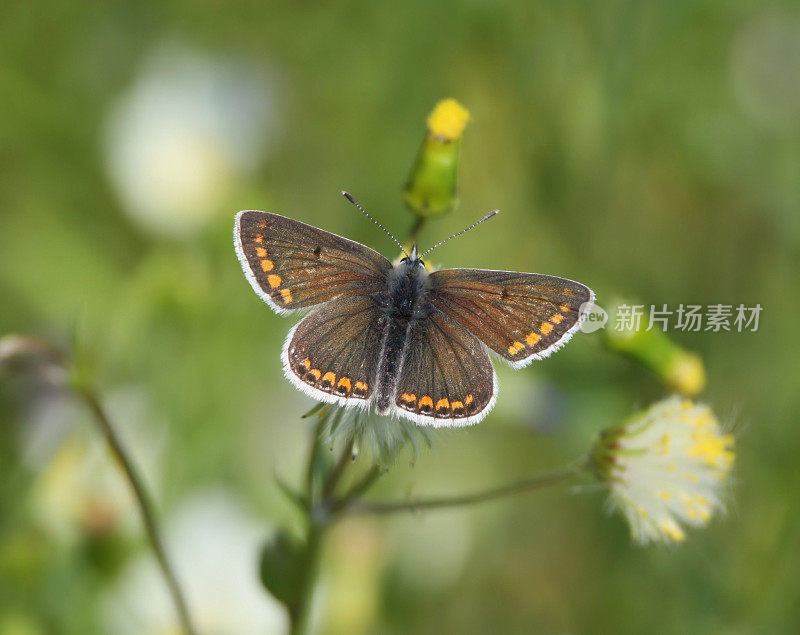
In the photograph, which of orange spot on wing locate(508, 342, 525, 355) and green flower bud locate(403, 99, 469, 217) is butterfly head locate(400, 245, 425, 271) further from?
orange spot on wing locate(508, 342, 525, 355)

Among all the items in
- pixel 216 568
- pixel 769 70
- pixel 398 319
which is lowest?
pixel 216 568

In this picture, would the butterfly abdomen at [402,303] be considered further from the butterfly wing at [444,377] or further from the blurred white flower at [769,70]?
the blurred white flower at [769,70]

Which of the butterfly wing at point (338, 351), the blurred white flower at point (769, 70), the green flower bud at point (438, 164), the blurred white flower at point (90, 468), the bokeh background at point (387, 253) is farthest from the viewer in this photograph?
the blurred white flower at point (769, 70)

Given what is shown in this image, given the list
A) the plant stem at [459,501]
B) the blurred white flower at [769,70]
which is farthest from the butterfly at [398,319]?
the blurred white flower at [769,70]

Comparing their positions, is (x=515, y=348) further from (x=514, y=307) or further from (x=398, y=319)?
(x=398, y=319)

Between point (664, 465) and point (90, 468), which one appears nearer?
point (664, 465)

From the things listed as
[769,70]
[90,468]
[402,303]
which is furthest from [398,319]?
[769,70]

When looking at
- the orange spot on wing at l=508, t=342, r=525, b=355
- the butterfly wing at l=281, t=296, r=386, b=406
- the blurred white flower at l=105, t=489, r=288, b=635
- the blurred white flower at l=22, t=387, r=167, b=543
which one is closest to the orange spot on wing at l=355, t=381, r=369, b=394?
the butterfly wing at l=281, t=296, r=386, b=406
